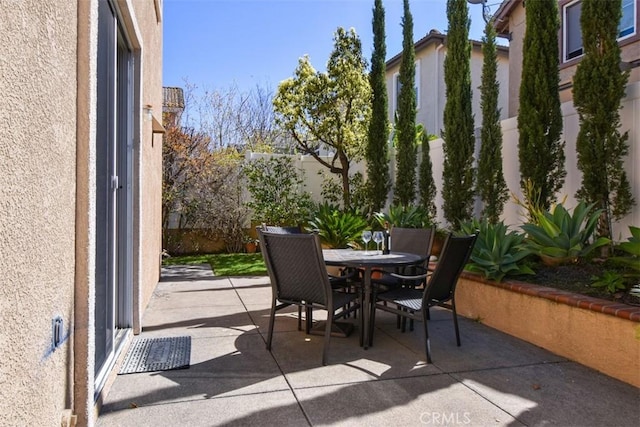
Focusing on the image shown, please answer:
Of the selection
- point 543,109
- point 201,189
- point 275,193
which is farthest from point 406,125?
point 201,189

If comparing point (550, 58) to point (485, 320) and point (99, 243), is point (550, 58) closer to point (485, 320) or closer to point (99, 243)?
point (485, 320)

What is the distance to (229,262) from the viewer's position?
9641 mm

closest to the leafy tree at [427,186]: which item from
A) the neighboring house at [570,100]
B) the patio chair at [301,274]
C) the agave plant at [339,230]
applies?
the agave plant at [339,230]

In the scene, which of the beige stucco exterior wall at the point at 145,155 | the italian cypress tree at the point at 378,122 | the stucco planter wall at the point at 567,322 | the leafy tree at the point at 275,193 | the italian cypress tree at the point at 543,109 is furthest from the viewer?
the leafy tree at the point at 275,193

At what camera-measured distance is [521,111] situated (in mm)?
5969

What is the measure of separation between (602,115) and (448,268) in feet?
8.62

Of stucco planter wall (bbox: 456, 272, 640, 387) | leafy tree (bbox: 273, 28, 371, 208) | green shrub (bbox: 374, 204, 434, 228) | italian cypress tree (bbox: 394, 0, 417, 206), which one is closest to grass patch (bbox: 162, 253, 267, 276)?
green shrub (bbox: 374, 204, 434, 228)

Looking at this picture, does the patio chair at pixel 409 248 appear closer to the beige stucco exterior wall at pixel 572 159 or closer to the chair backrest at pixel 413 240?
the chair backrest at pixel 413 240

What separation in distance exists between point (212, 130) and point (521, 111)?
49.0 feet

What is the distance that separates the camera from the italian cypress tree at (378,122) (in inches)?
388

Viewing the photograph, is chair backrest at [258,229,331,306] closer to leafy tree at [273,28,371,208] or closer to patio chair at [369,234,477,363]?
patio chair at [369,234,477,363]

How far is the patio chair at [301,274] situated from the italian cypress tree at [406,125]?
18.6ft

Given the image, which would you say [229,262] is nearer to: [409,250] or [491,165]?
[409,250]

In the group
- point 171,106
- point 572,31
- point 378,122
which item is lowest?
point 378,122
